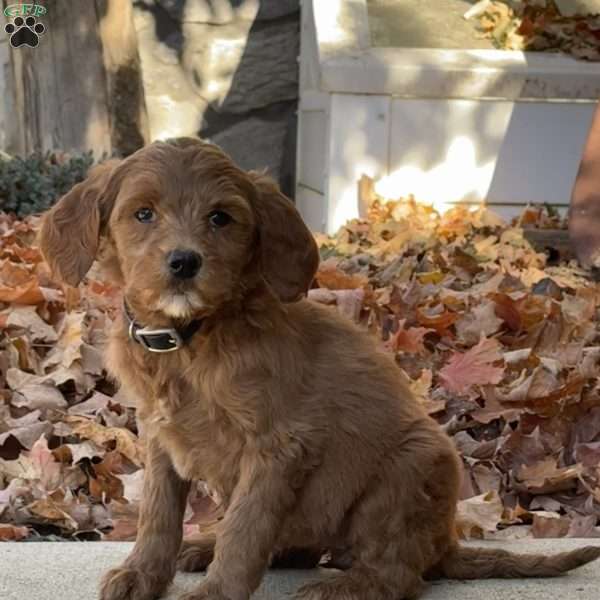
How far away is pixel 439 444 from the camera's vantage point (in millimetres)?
2887

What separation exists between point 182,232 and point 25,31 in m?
7.46

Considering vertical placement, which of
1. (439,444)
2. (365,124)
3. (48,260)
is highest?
(48,260)

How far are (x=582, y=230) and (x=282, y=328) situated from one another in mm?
3842

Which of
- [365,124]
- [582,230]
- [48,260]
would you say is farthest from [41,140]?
[48,260]

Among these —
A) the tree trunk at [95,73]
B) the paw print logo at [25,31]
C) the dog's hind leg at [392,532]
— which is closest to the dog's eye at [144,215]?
the dog's hind leg at [392,532]

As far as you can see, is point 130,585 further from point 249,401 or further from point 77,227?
point 77,227

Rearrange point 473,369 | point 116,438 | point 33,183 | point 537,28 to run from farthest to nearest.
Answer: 1. point 537,28
2. point 33,183
3. point 473,369
4. point 116,438

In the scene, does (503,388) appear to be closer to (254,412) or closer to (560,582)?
(560,582)

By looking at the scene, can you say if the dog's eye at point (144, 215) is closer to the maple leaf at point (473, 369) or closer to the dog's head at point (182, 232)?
the dog's head at point (182, 232)

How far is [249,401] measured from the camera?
8.65 feet

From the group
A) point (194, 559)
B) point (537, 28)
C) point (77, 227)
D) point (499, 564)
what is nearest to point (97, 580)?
point (194, 559)

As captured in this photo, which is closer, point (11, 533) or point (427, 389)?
point (11, 533)

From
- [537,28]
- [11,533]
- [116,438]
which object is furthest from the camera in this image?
[537,28]

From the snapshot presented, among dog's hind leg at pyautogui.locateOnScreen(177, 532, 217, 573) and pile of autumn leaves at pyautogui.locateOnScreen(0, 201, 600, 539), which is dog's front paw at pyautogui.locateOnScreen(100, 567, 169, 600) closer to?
dog's hind leg at pyautogui.locateOnScreen(177, 532, 217, 573)
